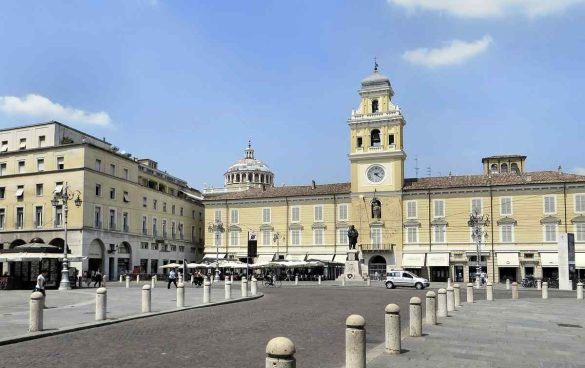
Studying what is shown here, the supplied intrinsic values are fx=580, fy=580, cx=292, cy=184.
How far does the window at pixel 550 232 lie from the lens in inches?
2222

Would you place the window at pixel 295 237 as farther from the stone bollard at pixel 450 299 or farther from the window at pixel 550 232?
the stone bollard at pixel 450 299

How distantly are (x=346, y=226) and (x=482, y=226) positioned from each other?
14.5 meters

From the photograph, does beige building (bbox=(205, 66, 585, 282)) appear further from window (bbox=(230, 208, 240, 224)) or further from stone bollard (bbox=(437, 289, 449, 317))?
stone bollard (bbox=(437, 289, 449, 317))

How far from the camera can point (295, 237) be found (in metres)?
66.9

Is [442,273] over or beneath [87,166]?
beneath

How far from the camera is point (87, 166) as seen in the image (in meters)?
53.6

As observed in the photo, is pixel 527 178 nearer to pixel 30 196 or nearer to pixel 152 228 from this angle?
pixel 152 228

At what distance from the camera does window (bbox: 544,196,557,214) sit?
186ft

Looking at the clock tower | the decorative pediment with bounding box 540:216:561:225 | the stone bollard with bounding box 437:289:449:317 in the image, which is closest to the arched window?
the clock tower

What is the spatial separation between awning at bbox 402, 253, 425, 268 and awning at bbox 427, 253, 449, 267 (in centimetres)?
71

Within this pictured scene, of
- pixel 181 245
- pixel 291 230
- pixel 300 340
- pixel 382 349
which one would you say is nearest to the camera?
pixel 382 349

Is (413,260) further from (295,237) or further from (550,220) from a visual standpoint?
(295,237)

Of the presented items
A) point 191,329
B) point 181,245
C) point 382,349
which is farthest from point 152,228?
point 382,349

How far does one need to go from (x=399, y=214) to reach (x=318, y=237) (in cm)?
974
